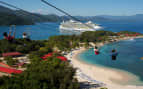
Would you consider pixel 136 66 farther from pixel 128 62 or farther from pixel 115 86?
pixel 115 86

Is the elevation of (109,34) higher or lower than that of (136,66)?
higher

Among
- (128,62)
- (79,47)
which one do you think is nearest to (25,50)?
(79,47)

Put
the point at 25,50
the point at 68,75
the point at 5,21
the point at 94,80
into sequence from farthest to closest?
the point at 5,21 < the point at 25,50 < the point at 94,80 < the point at 68,75

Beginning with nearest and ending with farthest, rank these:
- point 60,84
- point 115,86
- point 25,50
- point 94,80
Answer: point 60,84 → point 115,86 → point 94,80 → point 25,50

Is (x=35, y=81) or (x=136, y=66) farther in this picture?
(x=136, y=66)

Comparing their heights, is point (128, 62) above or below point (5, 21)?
below

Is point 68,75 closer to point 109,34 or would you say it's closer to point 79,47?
point 79,47

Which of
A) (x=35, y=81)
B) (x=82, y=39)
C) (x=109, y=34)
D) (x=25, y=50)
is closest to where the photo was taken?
(x=35, y=81)

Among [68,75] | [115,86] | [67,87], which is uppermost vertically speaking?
[68,75]

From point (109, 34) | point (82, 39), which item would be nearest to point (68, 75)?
point (82, 39)
